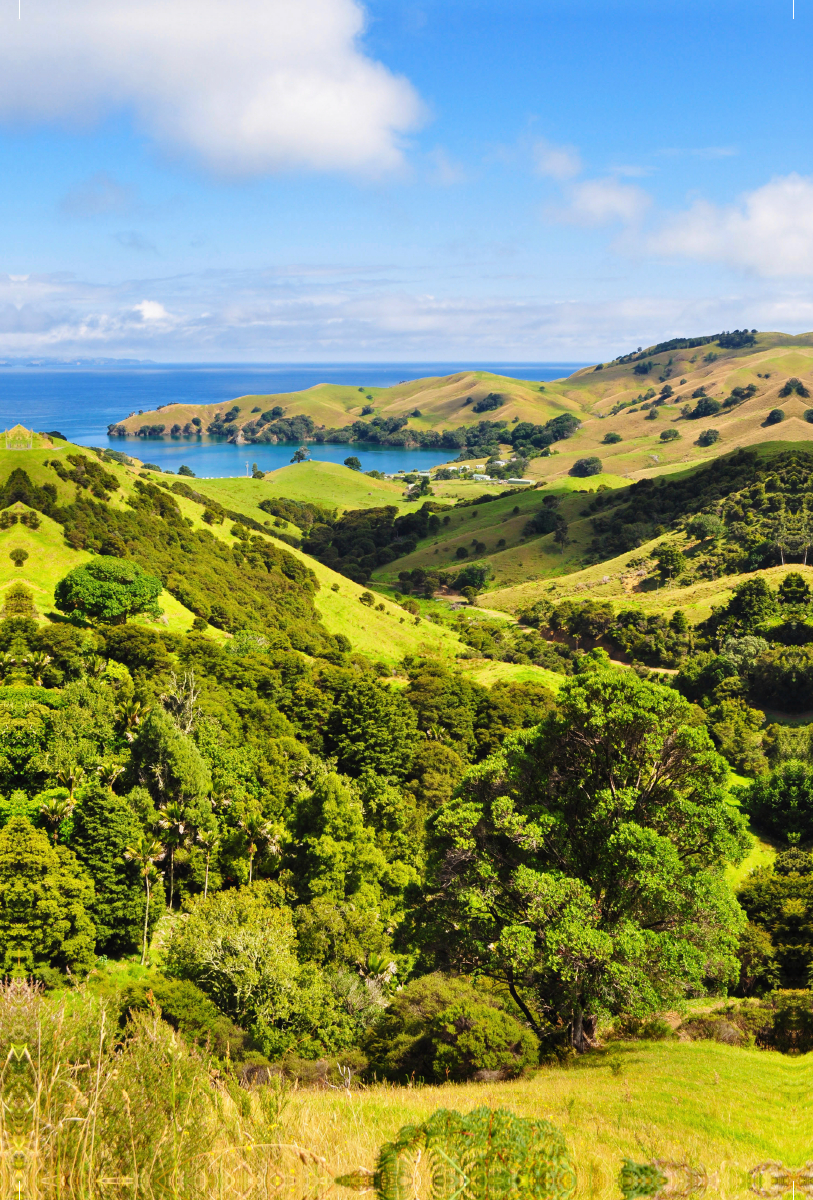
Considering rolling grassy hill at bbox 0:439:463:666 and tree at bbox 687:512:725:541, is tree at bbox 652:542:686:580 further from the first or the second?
rolling grassy hill at bbox 0:439:463:666

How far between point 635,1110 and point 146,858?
23.3m

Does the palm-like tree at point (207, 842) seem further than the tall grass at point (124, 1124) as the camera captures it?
Yes

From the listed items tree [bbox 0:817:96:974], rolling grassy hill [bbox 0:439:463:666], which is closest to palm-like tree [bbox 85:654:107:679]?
rolling grassy hill [bbox 0:439:463:666]

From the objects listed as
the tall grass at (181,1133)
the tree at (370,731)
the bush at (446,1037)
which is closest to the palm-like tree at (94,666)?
the tree at (370,731)

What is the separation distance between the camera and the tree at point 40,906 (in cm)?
2552

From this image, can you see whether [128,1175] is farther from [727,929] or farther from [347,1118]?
[727,929]

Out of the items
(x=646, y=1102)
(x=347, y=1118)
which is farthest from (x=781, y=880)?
(x=347, y=1118)

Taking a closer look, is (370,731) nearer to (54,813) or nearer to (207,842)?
(207,842)

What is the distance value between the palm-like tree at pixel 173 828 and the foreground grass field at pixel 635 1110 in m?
21.4

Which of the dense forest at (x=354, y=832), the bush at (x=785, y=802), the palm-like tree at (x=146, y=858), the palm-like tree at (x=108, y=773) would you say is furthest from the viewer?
the bush at (x=785, y=802)

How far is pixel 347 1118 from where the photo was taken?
7.84 m

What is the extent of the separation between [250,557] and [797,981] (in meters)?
71.7

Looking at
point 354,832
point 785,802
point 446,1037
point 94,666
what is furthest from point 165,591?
point 446,1037

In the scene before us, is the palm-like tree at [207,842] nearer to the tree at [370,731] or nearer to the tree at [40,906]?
the tree at [40,906]
